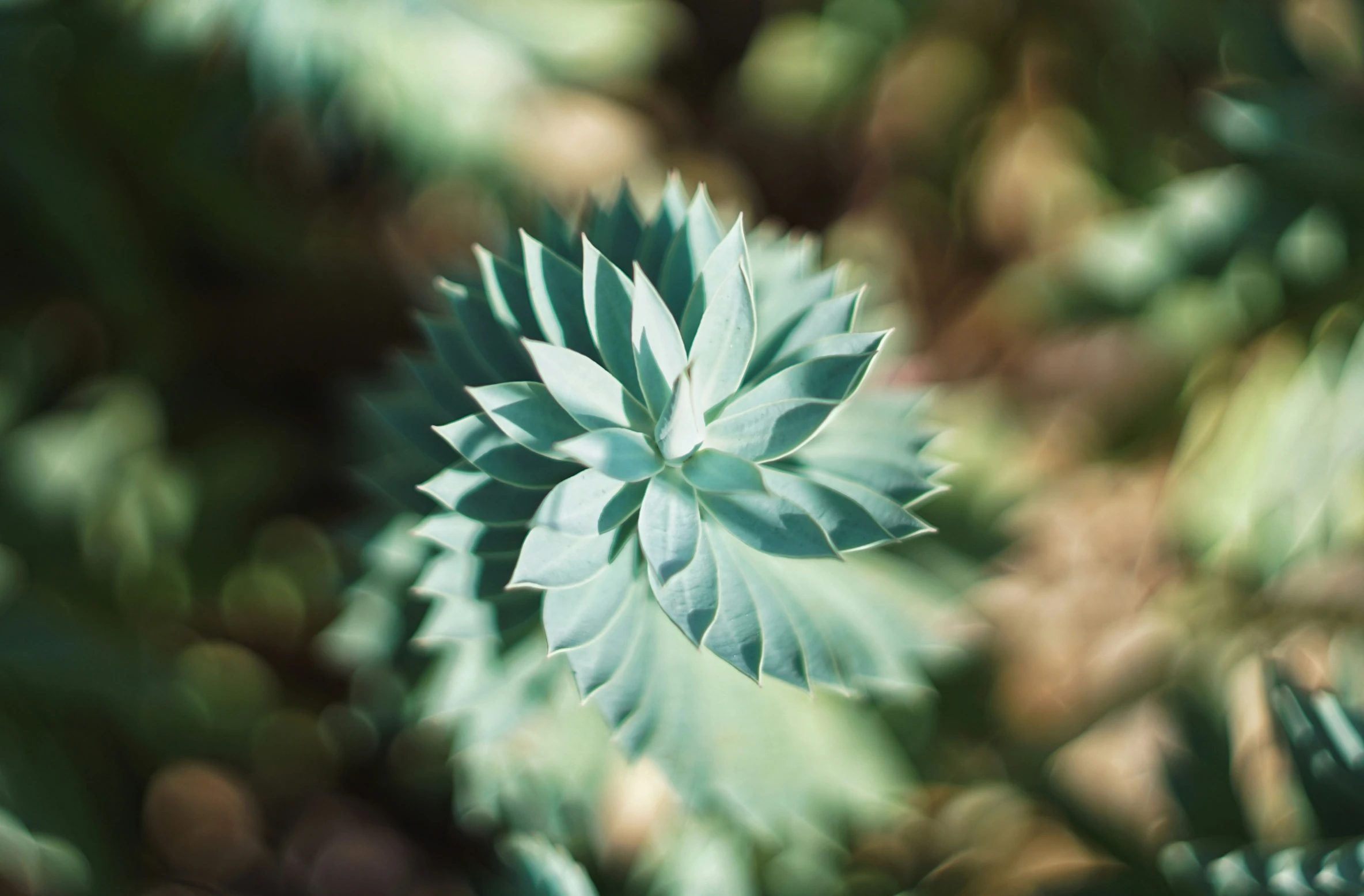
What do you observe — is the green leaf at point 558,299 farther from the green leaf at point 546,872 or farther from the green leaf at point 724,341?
the green leaf at point 546,872

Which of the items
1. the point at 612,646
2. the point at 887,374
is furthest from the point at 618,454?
the point at 887,374

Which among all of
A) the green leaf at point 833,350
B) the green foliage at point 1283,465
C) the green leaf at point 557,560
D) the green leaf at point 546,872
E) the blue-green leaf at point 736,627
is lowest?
the green leaf at point 546,872

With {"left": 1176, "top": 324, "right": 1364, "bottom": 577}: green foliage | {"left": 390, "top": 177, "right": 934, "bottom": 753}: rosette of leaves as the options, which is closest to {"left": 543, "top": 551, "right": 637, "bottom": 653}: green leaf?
{"left": 390, "top": 177, "right": 934, "bottom": 753}: rosette of leaves

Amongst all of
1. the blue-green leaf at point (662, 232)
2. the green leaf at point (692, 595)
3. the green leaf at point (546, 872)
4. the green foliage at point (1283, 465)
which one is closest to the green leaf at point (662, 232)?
the blue-green leaf at point (662, 232)

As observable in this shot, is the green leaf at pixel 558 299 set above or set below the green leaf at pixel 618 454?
above

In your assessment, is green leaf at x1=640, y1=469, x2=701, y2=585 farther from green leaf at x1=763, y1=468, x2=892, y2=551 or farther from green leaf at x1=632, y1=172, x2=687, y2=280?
green leaf at x1=632, y1=172, x2=687, y2=280

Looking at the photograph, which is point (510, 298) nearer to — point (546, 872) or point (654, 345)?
point (654, 345)

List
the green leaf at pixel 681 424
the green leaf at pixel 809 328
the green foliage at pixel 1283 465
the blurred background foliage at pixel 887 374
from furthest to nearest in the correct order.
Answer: the green foliage at pixel 1283 465, the blurred background foliage at pixel 887 374, the green leaf at pixel 809 328, the green leaf at pixel 681 424
